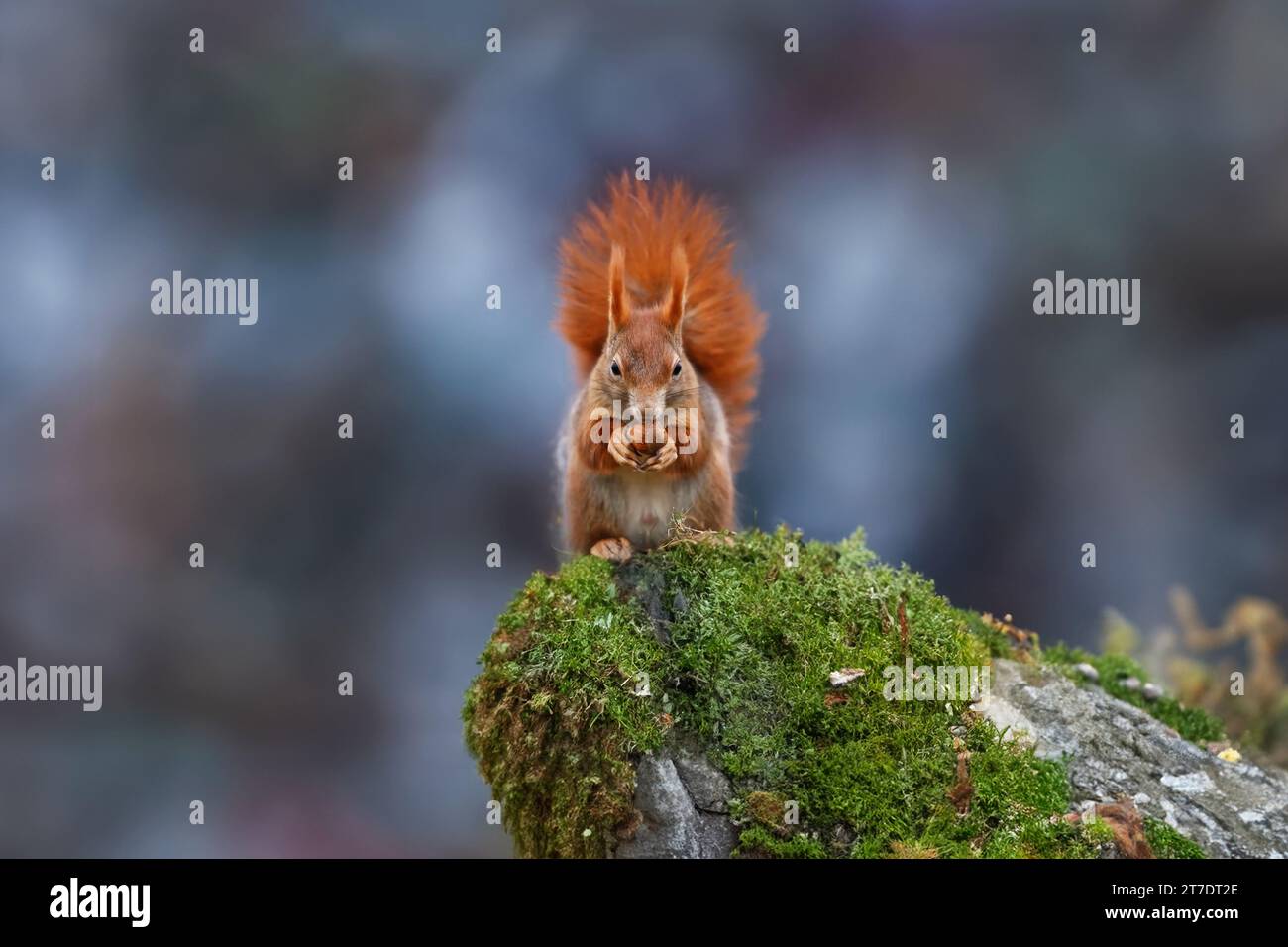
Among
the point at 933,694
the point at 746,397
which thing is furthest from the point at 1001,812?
the point at 746,397

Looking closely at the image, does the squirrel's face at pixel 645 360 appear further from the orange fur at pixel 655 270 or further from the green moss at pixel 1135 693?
the green moss at pixel 1135 693

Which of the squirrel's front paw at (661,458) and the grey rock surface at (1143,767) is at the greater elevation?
the squirrel's front paw at (661,458)

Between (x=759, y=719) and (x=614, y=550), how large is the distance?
0.69 m

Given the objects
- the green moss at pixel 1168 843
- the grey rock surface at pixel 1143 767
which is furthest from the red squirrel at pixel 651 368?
the green moss at pixel 1168 843

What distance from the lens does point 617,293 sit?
8.93 ft

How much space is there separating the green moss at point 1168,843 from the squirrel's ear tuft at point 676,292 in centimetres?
160

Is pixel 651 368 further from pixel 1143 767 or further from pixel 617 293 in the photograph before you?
pixel 1143 767

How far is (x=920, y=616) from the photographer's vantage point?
2.45 metres

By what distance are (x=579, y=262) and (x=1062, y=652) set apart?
1.82 m

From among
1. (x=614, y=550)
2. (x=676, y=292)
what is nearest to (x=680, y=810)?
(x=614, y=550)

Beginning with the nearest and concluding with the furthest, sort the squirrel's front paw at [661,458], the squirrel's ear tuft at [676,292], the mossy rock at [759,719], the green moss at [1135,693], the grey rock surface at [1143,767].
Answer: the mossy rock at [759,719], the grey rock surface at [1143,767], the squirrel's front paw at [661,458], the squirrel's ear tuft at [676,292], the green moss at [1135,693]

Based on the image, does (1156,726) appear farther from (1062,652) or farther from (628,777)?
(628,777)

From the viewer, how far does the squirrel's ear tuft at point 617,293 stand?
2.70m

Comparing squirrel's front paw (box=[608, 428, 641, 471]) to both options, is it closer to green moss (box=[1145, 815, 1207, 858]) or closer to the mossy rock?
the mossy rock
